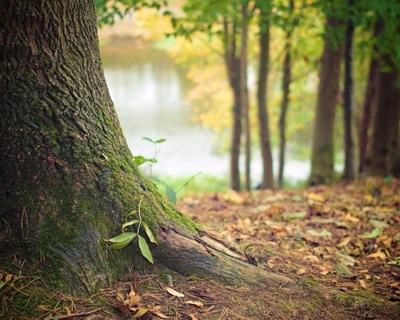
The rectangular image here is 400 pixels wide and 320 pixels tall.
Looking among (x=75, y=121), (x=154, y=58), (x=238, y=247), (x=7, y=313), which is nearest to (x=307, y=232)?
(x=238, y=247)

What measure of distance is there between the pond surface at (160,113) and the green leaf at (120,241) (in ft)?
58.0

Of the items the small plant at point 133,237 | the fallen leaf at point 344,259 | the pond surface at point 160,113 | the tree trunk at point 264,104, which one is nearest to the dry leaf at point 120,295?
the small plant at point 133,237

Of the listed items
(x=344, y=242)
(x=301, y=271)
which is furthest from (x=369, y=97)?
(x=301, y=271)

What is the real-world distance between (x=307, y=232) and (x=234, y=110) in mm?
7109

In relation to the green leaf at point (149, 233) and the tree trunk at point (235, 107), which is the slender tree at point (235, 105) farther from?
the green leaf at point (149, 233)

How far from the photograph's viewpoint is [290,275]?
292cm

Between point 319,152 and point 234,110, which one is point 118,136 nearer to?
point 319,152

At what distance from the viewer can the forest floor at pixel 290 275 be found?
236cm

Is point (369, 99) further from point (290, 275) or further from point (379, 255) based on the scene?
point (290, 275)

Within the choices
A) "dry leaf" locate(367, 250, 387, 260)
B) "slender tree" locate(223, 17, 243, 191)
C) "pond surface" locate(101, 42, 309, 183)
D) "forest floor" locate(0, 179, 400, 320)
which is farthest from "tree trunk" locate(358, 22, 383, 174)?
"pond surface" locate(101, 42, 309, 183)

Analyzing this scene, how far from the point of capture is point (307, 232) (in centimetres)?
386

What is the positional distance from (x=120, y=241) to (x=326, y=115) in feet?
24.3

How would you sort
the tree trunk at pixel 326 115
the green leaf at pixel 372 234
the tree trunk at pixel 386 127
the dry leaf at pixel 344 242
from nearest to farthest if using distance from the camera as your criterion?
the dry leaf at pixel 344 242, the green leaf at pixel 372 234, the tree trunk at pixel 386 127, the tree trunk at pixel 326 115

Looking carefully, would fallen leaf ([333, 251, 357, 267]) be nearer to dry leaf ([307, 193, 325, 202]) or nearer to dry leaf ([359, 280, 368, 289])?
dry leaf ([359, 280, 368, 289])
